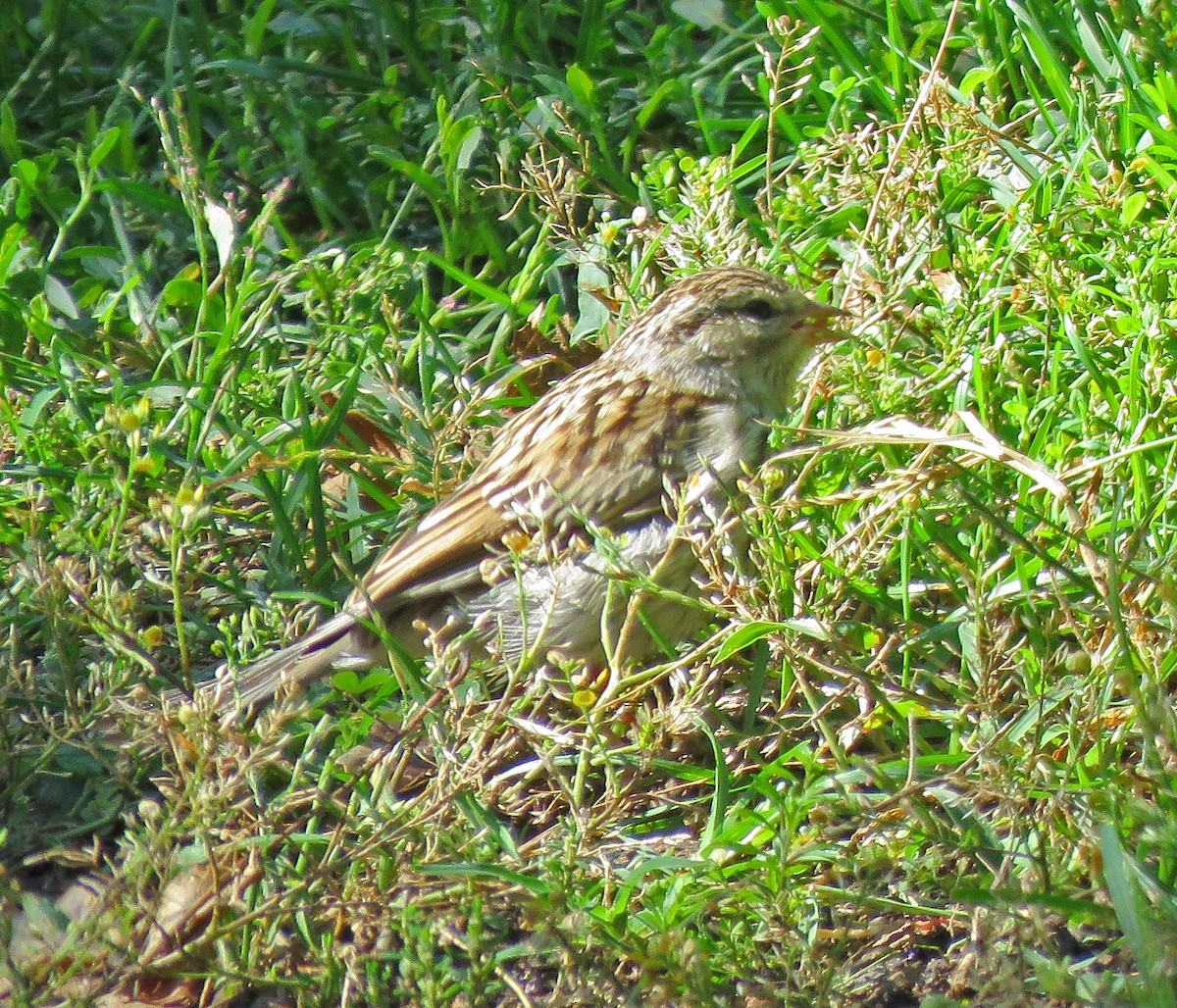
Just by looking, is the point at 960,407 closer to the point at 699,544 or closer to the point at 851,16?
the point at 699,544

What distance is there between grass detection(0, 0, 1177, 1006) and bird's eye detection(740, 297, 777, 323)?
16 cm

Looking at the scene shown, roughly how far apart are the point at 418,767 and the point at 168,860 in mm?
1083

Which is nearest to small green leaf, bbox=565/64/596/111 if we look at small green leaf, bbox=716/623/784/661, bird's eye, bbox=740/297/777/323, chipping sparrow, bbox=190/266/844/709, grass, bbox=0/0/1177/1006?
grass, bbox=0/0/1177/1006

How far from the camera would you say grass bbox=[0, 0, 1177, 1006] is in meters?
2.58

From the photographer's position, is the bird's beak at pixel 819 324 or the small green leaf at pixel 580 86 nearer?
the bird's beak at pixel 819 324

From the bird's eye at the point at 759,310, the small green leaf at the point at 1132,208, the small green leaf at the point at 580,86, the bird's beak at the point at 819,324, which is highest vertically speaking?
the small green leaf at the point at 580,86

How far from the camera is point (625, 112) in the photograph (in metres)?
4.79

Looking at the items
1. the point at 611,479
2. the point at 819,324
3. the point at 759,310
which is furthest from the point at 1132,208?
the point at 611,479

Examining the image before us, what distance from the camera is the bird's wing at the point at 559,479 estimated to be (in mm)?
3434

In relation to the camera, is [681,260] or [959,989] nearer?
[959,989]

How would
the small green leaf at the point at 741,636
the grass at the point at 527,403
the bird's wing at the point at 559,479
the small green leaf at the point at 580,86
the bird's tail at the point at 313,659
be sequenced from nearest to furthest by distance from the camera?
the grass at the point at 527,403
the small green leaf at the point at 741,636
the bird's tail at the point at 313,659
the bird's wing at the point at 559,479
the small green leaf at the point at 580,86

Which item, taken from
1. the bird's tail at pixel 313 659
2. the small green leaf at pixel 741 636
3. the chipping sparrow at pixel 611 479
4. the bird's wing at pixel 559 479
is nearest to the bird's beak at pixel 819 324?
the chipping sparrow at pixel 611 479

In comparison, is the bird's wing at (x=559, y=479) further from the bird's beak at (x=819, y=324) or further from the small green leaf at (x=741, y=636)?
the small green leaf at (x=741, y=636)

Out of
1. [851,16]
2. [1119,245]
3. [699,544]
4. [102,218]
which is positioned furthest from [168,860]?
[851,16]
